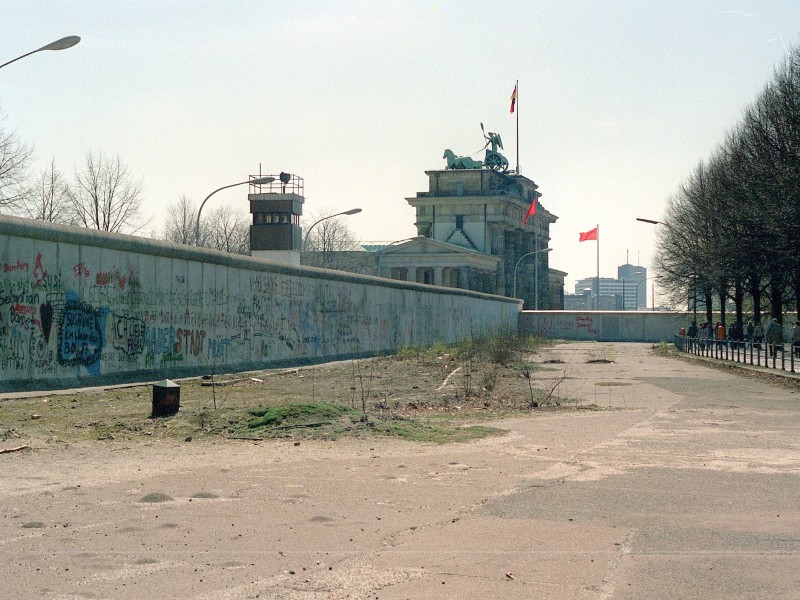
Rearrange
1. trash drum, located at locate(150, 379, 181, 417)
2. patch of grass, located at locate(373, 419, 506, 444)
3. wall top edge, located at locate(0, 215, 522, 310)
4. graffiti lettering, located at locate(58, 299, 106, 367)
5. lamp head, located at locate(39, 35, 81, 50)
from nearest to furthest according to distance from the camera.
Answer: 1. patch of grass, located at locate(373, 419, 506, 444)
2. trash drum, located at locate(150, 379, 181, 417)
3. wall top edge, located at locate(0, 215, 522, 310)
4. graffiti lettering, located at locate(58, 299, 106, 367)
5. lamp head, located at locate(39, 35, 81, 50)

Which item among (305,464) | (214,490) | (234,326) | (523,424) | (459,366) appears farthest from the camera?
(459,366)

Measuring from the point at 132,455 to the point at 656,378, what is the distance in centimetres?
1956

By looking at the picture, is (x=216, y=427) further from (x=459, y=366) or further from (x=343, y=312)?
(x=343, y=312)

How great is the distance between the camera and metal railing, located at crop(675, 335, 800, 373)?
32.9 metres

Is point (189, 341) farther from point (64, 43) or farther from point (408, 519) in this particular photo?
point (408, 519)

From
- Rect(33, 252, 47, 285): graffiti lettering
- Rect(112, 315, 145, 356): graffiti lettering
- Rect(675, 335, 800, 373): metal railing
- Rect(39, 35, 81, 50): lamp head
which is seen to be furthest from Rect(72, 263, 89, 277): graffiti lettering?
Rect(675, 335, 800, 373): metal railing

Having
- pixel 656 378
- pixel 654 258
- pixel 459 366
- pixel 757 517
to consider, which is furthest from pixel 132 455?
pixel 654 258

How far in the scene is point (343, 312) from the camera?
121 ft

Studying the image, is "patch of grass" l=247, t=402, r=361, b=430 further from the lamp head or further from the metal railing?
the metal railing

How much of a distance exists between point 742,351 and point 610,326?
37.8 meters

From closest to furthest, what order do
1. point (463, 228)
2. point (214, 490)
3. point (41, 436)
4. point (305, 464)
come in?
point (214, 490)
point (305, 464)
point (41, 436)
point (463, 228)

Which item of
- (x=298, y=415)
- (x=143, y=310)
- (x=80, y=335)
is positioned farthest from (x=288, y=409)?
(x=143, y=310)

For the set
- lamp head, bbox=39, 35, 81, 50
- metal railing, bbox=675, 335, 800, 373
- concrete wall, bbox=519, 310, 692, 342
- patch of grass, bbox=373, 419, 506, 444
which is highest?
lamp head, bbox=39, 35, 81, 50

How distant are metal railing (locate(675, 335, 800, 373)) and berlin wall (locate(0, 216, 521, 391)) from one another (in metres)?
13.8
